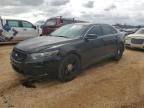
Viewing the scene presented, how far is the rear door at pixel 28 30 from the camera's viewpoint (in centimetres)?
1385

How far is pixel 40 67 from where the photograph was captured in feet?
17.0

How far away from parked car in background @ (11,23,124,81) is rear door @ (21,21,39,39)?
23.9 ft

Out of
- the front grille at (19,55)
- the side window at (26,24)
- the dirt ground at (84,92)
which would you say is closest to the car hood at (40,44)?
the front grille at (19,55)

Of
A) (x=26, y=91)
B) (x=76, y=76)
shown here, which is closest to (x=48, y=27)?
(x=76, y=76)

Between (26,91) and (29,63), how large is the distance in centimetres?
68

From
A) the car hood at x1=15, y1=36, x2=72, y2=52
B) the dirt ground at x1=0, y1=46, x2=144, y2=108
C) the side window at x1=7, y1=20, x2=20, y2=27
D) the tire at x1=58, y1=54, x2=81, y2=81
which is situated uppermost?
the side window at x1=7, y1=20, x2=20, y2=27

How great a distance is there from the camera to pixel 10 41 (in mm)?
13320

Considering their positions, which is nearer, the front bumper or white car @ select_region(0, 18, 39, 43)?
the front bumper

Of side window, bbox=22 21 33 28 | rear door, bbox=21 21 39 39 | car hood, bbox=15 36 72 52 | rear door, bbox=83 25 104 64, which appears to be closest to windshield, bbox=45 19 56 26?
rear door, bbox=21 21 39 39

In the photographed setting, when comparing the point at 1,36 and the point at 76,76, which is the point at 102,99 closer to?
the point at 76,76

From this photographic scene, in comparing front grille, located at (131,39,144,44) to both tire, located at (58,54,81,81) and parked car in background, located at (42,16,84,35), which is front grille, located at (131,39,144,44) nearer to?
parked car in background, located at (42,16,84,35)

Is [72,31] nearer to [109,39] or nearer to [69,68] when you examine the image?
[69,68]

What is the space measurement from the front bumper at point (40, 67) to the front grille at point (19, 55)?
13cm

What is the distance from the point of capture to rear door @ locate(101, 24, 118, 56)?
24.3 feet
